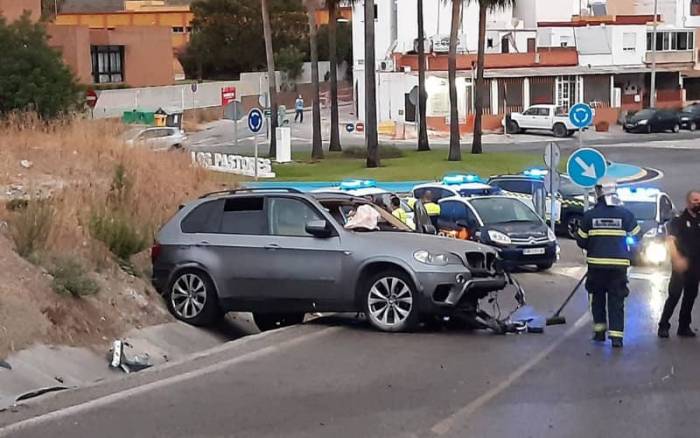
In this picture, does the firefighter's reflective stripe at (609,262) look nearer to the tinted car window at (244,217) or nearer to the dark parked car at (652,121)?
the tinted car window at (244,217)

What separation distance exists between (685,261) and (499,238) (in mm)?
9709

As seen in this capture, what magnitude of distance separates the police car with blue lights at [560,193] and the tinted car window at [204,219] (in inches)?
557

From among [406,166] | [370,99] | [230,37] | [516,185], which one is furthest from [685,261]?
[230,37]

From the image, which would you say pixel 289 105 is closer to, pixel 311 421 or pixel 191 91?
pixel 191 91

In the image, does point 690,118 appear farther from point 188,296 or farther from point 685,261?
point 188,296

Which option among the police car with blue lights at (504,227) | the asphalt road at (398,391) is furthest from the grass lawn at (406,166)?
the asphalt road at (398,391)

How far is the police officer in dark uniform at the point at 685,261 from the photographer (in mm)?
13055

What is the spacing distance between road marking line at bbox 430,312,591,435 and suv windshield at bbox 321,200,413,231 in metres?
2.49

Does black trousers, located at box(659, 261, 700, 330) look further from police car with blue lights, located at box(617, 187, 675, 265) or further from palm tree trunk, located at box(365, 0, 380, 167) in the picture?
palm tree trunk, located at box(365, 0, 380, 167)

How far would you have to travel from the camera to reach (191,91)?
3211 inches

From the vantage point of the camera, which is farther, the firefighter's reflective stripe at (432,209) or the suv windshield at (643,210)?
the firefighter's reflective stripe at (432,209)

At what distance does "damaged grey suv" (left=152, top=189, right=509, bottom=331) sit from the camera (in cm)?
1352

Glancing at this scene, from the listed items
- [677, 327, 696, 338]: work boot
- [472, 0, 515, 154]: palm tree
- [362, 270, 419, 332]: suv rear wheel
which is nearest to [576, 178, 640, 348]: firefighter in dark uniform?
[677, 327, 696, 338]: work boot

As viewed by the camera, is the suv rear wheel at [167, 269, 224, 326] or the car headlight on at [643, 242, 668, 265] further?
the car headlight on at [643, 242, 668, 265]
